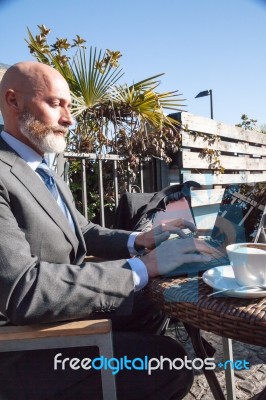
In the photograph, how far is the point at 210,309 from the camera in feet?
3.08

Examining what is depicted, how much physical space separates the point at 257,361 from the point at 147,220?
126cm

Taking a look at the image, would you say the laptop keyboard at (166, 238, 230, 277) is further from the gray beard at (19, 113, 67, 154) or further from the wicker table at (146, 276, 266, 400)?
the gray beard at (19, 113, 67, 154)

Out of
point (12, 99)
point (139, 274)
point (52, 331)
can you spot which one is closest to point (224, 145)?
point (12, 99)

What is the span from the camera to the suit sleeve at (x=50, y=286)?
41.9 inches

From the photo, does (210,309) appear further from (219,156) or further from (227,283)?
(219,156)

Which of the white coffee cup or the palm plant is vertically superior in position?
the palm plant

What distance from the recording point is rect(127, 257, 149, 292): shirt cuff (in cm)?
121

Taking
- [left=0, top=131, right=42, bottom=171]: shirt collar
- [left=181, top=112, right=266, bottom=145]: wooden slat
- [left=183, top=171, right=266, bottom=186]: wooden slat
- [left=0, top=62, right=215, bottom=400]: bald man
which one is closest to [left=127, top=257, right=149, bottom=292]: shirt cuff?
[left=0, top=62, right=215, bottom=400]: bald man

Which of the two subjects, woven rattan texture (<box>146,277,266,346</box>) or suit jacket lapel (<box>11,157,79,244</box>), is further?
suit jacket lapel (<box>11,157,79,244</box>)

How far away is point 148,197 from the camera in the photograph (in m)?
2.60

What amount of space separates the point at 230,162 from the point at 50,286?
5.13 metres

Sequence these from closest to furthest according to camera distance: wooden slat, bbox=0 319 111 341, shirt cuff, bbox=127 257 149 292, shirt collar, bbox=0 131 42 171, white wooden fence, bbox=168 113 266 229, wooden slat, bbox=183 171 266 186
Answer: wooden slat, bbox=0 319 111 341 < shirt cuff, bbox=127 257 149 292 < shirt collar, bbox=0 131 42 171 < white wooden fence, bbox=168 113 266 229 < wooden slat, bbox=183 171 266 186

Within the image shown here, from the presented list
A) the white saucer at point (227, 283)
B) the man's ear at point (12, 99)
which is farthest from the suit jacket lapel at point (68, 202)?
the white saucer at point (227, 283)

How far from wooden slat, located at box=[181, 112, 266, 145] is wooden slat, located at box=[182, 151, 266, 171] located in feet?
1.13
